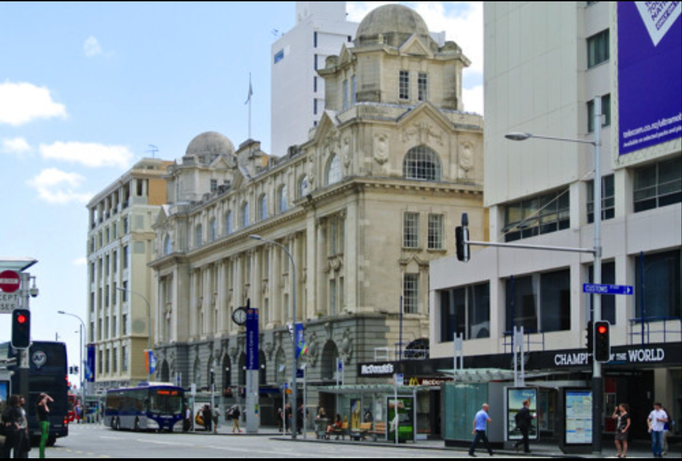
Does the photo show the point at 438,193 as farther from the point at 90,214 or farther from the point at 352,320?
the point at 90,214

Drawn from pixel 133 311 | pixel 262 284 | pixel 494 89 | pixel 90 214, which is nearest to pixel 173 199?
pixel 133 311

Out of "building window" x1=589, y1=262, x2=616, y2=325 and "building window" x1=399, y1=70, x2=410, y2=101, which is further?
"building window" x1=399, y1=70, x2=410, y2=101

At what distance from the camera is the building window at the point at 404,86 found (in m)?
74.5

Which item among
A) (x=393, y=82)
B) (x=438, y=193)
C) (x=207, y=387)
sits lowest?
(x=207, y=387)

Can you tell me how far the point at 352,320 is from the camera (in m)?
69.8

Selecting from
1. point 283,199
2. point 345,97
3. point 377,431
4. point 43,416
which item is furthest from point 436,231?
point 43,416

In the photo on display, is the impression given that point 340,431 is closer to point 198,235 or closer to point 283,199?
point 283,199

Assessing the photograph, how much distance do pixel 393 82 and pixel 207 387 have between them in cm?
3570

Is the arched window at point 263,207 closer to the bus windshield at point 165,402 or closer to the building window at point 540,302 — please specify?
the bus windshield at point 165,402

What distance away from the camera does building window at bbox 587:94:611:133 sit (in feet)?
155

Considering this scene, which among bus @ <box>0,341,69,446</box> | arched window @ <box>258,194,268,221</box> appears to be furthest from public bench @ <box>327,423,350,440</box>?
arched window @ <box>258,194,268,221</box>

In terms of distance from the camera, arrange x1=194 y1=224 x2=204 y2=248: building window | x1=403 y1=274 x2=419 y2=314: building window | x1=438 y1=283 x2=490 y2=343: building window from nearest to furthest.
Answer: x1=438 y1=283 x2=490 y2=343: building window → x1=403 y1=274 x2=419 y2=314: building window → x1=194 y1=224 x2=204 y2=248: building window

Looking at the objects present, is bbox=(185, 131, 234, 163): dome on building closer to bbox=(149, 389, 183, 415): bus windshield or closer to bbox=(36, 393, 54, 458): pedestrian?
bbox=(149, 389, 183, 415): bus windshield

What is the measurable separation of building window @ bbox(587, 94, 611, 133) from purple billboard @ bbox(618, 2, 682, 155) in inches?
69.6
